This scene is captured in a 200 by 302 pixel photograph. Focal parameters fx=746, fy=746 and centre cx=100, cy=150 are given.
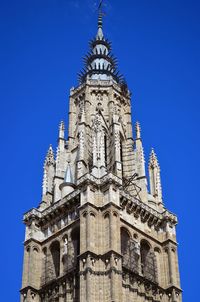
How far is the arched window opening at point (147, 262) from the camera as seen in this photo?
5025 centimetres

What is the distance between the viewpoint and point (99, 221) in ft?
159

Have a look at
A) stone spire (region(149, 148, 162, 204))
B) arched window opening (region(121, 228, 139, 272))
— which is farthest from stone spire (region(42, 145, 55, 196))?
arched window opening (region(121, 228, 139, 272))

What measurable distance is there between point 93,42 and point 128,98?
7326mm

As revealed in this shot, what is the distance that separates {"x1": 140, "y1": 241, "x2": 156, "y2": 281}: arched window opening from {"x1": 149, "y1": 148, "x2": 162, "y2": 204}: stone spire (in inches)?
198

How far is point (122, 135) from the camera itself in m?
60.0

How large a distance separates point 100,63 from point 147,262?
21.0 meters

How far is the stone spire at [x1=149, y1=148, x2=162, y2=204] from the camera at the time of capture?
5662 centimetres

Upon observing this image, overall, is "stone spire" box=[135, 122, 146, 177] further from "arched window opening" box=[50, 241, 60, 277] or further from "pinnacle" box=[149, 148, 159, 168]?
"arched window opening" box=[50, 241, 60, 277]

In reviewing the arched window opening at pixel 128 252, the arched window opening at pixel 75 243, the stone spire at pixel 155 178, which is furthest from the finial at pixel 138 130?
the arched window opening at pixel 75 243

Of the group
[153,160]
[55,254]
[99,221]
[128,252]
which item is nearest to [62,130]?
[153,160]

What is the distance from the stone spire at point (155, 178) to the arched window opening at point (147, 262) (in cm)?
504

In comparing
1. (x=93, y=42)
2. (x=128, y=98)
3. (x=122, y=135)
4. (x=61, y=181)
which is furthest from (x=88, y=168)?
(x=93, y=42)

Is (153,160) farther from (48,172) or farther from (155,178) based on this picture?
(48,172)

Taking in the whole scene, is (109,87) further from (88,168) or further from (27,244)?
(27,244)
